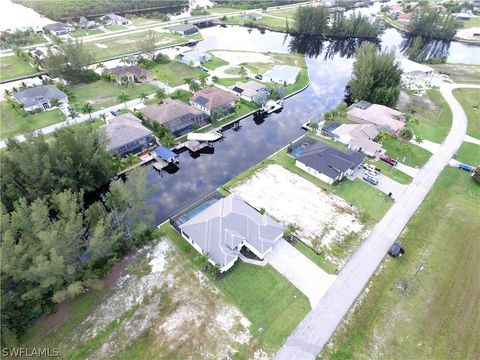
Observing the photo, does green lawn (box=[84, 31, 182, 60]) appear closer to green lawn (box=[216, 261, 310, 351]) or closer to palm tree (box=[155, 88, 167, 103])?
palm tree (box=[155, 88, 167, 103])

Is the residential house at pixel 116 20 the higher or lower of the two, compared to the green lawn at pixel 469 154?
higher

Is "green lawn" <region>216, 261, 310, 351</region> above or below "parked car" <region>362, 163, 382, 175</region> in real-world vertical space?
below

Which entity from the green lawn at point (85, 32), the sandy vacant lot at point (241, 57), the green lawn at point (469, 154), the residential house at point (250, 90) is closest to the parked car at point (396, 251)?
the green lawn at point (469, 154)

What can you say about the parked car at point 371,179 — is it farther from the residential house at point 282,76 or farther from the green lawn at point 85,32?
the green lawn at point 85,32

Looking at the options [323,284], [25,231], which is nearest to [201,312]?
[323,284]

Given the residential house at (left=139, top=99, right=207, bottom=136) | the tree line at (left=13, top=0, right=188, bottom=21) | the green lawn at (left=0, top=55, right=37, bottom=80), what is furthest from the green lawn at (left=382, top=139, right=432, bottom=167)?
the tree line at (left=13, top=0, right=188, bottom=21)

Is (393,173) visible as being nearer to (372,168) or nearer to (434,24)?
(372,168)

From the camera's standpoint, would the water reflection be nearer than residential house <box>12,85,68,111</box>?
No

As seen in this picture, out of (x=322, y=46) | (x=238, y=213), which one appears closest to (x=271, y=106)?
(x=238, y=213)
